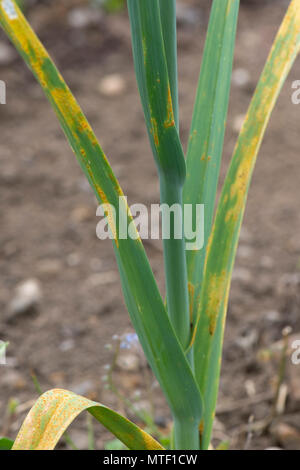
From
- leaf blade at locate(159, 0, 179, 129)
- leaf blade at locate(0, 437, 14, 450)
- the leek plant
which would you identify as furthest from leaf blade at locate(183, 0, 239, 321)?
leaf blade at locate(0, 437, 14, 450)

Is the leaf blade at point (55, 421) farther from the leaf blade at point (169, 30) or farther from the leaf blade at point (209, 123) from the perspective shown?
the leaf blade at point (169, 30)

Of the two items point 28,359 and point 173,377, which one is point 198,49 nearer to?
point 28,359

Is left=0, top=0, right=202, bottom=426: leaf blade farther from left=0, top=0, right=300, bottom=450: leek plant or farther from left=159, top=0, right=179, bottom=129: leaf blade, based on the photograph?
left=159, top=0, right=179, bottom=129: leaf blade

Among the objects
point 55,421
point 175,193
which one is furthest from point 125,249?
point 55,421

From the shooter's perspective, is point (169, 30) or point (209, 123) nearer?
point (169, 30)

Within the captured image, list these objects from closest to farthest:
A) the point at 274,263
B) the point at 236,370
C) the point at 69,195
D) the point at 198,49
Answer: the point at 236,370, the point at 274,263, the point at 69,195, the point at 198,49

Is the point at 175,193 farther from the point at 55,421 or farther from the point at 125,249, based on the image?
the point at 55,421

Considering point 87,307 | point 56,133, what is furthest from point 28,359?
point 56,133

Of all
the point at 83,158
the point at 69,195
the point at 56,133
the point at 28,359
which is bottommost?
the point at 28,359
